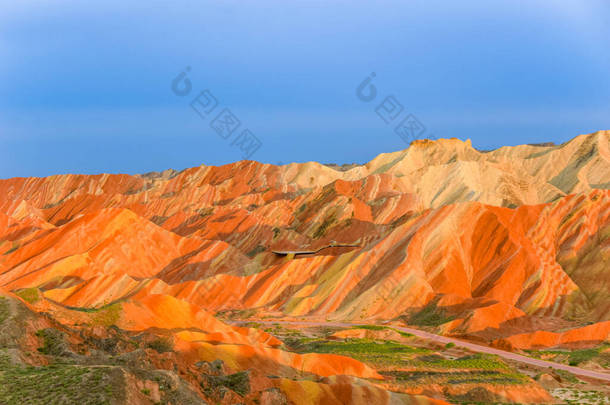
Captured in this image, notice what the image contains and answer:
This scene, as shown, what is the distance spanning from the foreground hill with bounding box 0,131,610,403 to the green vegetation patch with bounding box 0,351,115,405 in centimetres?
1145

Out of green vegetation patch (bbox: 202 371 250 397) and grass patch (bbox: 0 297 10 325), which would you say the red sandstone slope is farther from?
grass patch (bbox: 0 297 10 325)

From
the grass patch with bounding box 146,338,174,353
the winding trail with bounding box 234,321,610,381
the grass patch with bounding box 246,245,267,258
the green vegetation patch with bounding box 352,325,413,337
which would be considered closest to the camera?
the grass patch with bounding box 146,338,174,353

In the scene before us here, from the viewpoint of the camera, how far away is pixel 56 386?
19938mm

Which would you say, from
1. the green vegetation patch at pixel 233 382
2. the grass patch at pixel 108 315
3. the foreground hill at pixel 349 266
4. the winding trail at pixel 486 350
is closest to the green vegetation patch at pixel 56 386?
the green vegetation patch at pixel 233 382

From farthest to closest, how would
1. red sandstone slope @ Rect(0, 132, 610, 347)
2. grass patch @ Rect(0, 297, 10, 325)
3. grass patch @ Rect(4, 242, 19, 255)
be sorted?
grass patch @ Rect(4, 242, 19, 255) → red sandstone slope @ Rect(0, 132, 610, 347) → grass patch @ Rect(0, 297, 10, 325)

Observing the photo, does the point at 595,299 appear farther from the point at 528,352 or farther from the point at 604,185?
the point at 604,185

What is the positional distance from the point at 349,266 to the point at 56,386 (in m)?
66.0

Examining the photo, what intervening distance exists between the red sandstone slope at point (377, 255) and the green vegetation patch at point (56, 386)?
27.4 metres

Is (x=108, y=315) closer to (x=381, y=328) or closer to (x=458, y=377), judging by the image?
(x=458, y=377)

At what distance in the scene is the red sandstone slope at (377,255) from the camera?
76375 mm

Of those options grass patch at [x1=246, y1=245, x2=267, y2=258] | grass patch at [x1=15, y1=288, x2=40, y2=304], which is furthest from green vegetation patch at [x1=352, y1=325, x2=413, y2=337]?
grass patch at [x1=246, y1=245, x2=267, y2=258]

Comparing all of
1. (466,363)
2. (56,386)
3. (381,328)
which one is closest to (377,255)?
(381,328)

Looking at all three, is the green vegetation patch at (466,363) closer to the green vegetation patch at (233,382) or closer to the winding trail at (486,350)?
the winding trail at (486,350)

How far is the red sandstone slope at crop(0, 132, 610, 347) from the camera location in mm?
76375
